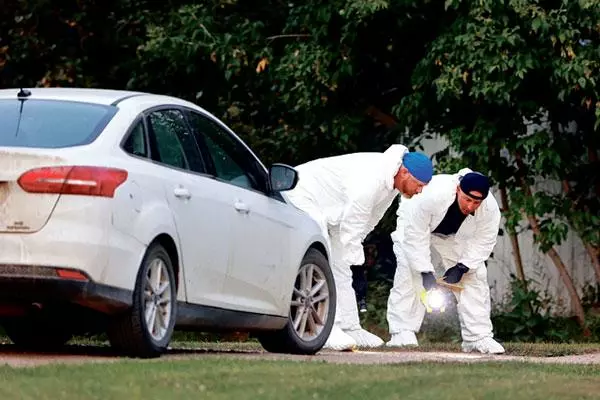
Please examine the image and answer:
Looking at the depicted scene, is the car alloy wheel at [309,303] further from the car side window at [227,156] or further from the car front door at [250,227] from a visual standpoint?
the car side window at [227,156]

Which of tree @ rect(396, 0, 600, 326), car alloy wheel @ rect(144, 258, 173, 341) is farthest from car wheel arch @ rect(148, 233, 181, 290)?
tree @ rect(396, 0, 600, 326)

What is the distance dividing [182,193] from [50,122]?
32.9 inches

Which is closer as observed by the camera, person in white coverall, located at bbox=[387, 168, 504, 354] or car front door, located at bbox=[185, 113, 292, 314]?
car front door, located at bbox=[185, 113, 292, 314]

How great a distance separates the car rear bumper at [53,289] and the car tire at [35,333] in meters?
1.56

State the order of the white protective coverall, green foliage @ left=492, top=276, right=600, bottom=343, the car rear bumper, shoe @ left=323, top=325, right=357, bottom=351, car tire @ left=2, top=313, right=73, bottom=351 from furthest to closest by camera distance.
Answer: green foliage @ left=492, top=276, right=600, bottom=343 < the white protective coverall < shoe @ left=323, top=325, right=357, bottom=351 < car tire @ left=2, top=313, right=73, bottom=351 < the car rear bumper

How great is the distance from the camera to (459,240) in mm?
14617

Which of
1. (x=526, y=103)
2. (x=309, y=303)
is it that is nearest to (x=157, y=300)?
(x=309, y=303)

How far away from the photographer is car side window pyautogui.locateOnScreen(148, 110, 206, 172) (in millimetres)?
10094

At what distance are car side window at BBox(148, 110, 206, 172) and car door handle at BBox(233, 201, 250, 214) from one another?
31cm

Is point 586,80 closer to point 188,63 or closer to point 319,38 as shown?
point 319,38

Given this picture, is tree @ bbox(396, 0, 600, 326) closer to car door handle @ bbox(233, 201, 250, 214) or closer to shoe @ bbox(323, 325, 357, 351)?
shoe @ bbox(323, 325, 357, 351)

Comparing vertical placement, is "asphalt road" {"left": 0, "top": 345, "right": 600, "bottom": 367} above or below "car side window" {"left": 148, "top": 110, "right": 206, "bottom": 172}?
below

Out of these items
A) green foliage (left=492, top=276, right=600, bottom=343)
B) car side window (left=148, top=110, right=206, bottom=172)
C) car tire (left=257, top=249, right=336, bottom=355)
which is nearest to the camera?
car side window (left=148, top=110, right=206, bottom=172)

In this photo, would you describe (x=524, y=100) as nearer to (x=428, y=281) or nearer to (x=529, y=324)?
(x=529, y=324)
